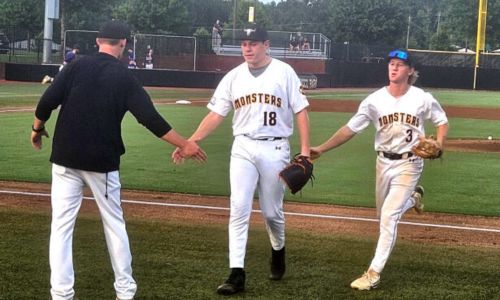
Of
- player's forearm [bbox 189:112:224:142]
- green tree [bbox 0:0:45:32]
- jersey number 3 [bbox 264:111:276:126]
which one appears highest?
green tree [bbox 0:0:45:32]

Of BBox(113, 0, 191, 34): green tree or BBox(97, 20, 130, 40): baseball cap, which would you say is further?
BBox(113, 0, 191, 34): green tree

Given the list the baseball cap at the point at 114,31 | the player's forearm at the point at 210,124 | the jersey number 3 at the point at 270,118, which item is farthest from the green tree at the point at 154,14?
the baseball cap at the point at 114,31

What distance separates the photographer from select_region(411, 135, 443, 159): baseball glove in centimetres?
603

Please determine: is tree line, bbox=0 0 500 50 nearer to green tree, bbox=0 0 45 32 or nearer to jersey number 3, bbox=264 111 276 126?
green tree, bbox=0 0 45 32

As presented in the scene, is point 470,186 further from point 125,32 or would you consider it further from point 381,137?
point 125,32

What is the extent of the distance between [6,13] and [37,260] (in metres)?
71.9

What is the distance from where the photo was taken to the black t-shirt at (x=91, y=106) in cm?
506

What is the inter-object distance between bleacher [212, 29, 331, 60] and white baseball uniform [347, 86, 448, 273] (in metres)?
45.0

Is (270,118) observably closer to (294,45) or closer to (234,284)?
(234,284)

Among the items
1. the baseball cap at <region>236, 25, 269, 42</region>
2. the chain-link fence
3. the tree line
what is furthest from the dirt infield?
the tree line

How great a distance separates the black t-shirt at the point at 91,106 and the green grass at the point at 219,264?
113cm

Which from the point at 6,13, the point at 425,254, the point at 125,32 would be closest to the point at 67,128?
the point at 125,32

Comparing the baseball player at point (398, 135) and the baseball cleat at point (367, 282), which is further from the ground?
the baseball player at point (398, 135)

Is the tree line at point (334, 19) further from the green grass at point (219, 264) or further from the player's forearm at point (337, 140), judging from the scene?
the player's forearm at point (337, 140)
